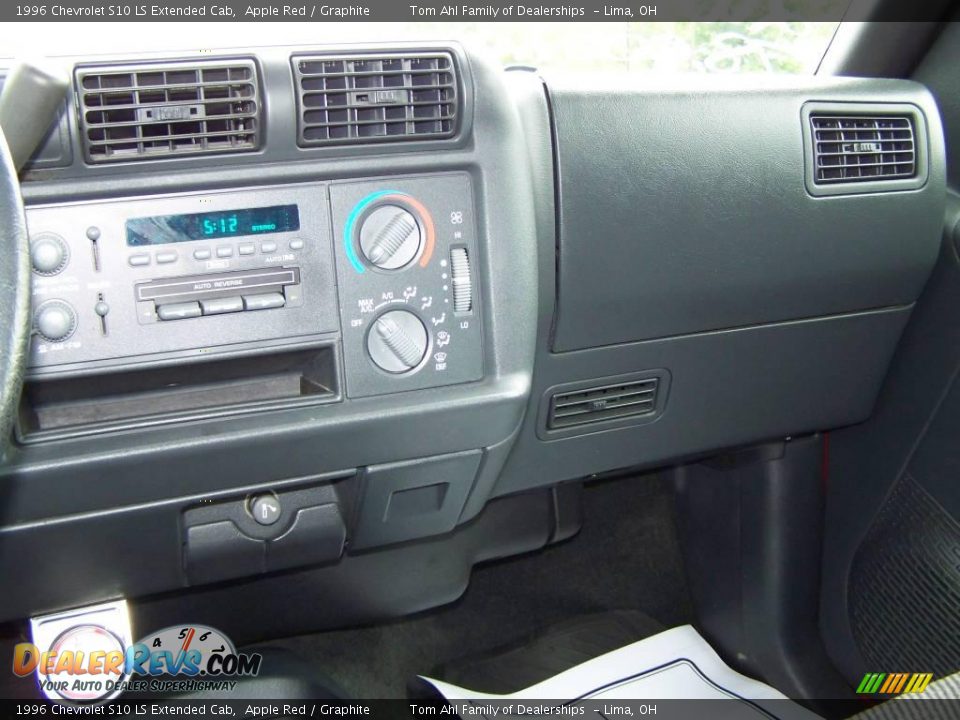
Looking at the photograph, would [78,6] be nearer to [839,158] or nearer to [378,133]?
[378,133]

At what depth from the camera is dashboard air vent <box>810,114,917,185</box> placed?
1.45 metres

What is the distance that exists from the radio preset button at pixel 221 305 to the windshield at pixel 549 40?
262 millimetres

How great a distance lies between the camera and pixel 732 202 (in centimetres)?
136

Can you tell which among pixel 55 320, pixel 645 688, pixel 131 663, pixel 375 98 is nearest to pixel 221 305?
pixel 55 320

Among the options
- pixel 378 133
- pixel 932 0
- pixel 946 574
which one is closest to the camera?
pixel 378 133

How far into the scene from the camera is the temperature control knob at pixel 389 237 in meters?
1.15

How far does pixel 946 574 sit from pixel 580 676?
0.59m

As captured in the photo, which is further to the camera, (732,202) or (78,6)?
(732,202)

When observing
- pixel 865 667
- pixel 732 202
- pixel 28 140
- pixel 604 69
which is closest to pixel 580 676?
pixel 865 667

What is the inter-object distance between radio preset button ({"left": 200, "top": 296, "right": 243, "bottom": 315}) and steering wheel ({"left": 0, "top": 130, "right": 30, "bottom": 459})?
445 mm

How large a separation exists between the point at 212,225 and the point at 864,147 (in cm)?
96

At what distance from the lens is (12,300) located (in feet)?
1.95

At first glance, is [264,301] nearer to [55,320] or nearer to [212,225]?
[212,225]

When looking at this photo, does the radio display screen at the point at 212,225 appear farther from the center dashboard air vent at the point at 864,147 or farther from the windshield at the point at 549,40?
the center dashboard air vent at the point at 864,147
